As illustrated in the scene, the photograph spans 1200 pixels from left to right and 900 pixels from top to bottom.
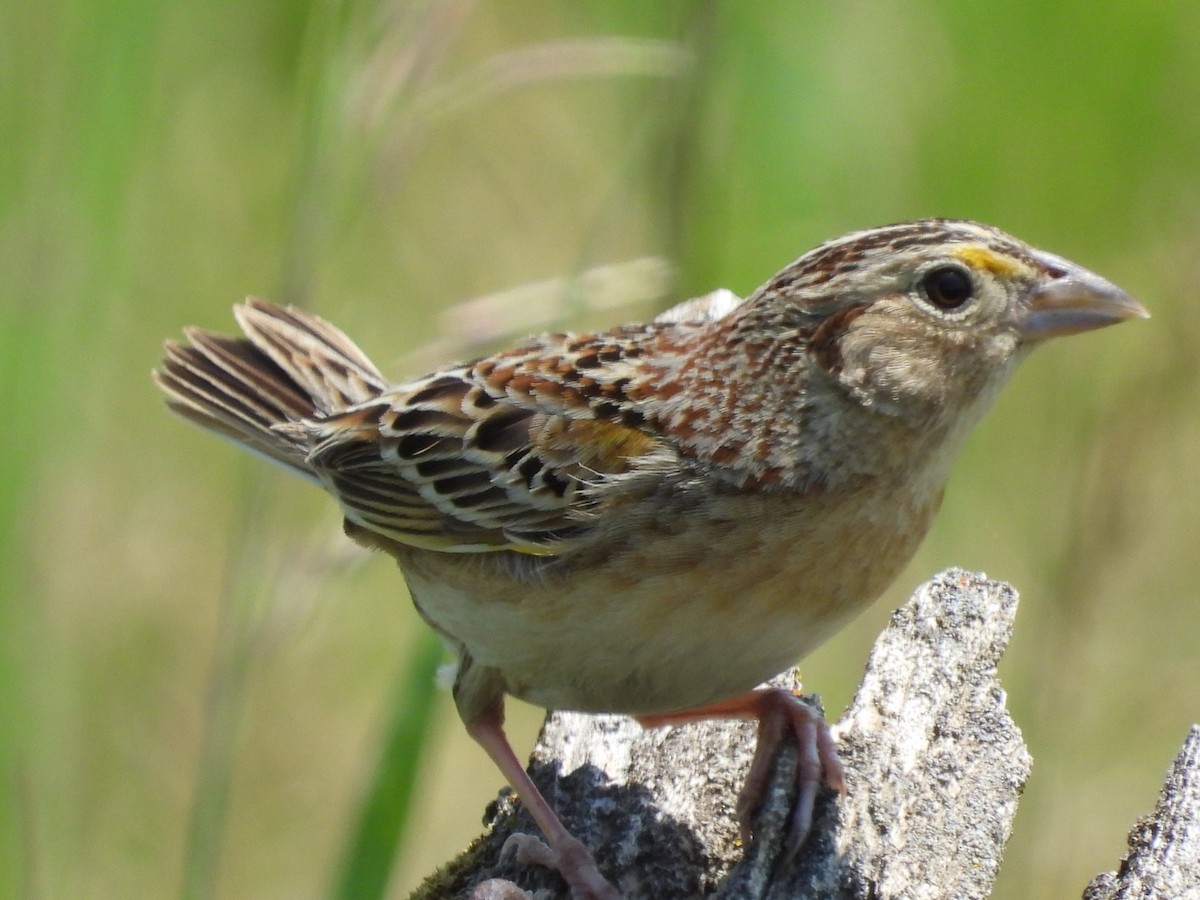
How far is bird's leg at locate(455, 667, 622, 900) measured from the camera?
141 inches

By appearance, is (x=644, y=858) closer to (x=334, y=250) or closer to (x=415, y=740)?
(x=415, y=740)

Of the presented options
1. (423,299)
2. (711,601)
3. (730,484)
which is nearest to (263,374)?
(730,484)

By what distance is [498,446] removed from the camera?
4281mm

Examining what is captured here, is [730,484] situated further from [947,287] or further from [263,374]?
[263,374]

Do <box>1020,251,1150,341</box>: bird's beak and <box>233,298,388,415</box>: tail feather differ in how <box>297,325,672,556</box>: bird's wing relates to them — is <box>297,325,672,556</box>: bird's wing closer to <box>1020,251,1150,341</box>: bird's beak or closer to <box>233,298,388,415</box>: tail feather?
<box>233,298,388,415</box>: tail feather

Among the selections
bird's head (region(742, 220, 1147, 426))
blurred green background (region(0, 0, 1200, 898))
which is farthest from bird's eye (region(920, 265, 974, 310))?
blurred green background (region(0, 0, 1200, 898))

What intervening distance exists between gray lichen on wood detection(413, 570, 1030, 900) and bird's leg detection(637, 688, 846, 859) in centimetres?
3

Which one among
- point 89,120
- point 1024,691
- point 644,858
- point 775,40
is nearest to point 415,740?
point 644,858

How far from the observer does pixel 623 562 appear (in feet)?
12.5

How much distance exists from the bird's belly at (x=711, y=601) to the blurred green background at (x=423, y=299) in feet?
→ 1.28

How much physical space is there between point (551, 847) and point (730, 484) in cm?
93

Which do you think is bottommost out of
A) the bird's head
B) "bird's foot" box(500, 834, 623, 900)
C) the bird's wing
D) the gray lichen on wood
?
"bird's foot" box(500, 834, 623, 900)

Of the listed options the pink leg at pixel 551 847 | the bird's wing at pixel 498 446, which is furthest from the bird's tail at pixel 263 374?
the pink leg at pixel 551 847

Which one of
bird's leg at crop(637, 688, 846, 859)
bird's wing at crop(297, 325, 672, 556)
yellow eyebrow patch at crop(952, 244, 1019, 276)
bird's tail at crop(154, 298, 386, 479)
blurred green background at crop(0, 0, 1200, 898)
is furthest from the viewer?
bird's tail at crop(154, 298, 386, 479)
